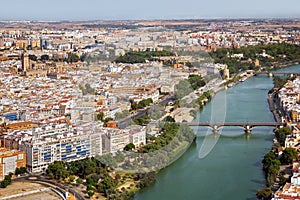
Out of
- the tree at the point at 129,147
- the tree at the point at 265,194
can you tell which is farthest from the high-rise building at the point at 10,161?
the tree at the point at 265,194

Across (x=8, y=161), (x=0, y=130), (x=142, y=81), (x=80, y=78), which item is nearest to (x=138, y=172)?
(x=8, y=161)

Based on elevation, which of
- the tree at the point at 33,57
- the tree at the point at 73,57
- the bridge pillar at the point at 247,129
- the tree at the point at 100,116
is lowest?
the tree at the point at 33,57

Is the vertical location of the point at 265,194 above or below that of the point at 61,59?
above

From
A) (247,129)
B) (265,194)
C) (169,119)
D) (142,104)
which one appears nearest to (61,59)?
(142,104)

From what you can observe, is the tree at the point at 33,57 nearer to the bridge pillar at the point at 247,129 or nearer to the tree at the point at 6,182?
the bridge pillar at the point at 247,129

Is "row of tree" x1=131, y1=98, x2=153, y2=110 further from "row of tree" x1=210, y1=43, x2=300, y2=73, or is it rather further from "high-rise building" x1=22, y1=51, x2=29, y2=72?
"high-rise building" x1=22, y1=51, x2=29, y2=72

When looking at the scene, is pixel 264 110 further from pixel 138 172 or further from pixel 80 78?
pixel 138 172

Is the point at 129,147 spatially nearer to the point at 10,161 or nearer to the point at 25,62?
the point at 10,161
